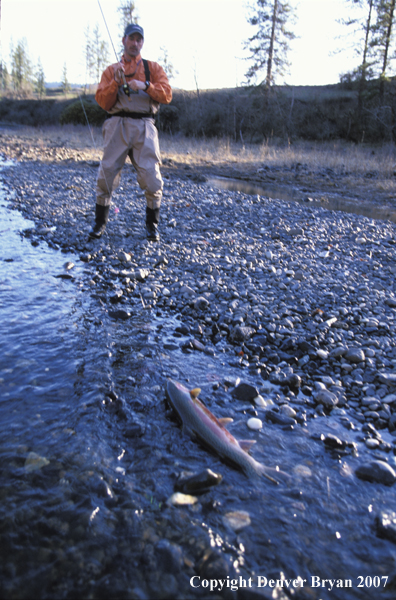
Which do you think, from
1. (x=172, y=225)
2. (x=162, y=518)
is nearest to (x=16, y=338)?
(x=162, y=518)

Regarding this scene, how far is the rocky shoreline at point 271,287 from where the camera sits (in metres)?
3.03

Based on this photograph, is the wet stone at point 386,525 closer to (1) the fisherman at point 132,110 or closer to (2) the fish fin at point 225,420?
(2) the fish fin at point 225,420

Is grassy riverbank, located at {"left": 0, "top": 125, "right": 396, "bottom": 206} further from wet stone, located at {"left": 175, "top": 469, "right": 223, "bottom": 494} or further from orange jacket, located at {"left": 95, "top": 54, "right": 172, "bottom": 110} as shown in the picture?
wet stone, located at {"left": 175, "top": 469, "right": 223, "bottom": 494}

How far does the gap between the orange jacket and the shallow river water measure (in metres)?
3.75

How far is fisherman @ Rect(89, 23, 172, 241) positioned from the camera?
5.07 meters

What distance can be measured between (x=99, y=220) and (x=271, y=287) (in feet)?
9.99

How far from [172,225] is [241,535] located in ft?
20.4

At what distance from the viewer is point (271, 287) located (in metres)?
4.78

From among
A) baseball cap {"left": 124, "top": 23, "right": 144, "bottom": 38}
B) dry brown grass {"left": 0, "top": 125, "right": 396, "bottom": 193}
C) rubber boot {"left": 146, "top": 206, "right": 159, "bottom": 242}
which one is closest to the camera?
baseball cap {"left": 124, "top": 23, "right": 144, "bottom": 38}

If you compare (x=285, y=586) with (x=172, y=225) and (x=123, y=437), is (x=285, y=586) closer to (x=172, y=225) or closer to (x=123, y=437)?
(x=123, y=437)

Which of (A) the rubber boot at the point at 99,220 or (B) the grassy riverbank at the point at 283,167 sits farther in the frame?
(B) the grassy riverbank at the point at 283,167

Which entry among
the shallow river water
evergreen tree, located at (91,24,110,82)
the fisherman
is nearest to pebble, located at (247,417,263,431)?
the shallow river water

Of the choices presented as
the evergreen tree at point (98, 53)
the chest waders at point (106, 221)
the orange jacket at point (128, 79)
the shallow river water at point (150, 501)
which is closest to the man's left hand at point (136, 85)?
the orange jacket at point (128, 79)

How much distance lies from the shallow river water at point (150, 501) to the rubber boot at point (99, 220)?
3292mm
